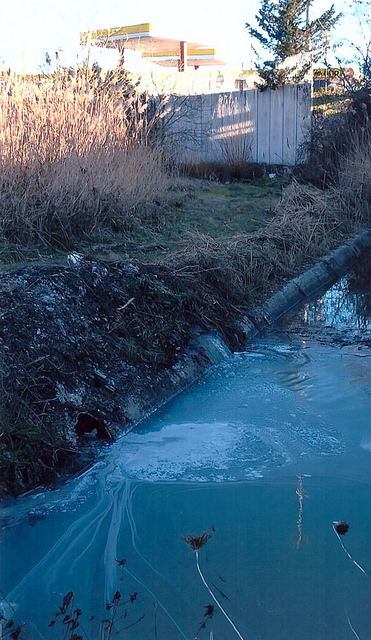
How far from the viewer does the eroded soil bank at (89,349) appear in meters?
3.54

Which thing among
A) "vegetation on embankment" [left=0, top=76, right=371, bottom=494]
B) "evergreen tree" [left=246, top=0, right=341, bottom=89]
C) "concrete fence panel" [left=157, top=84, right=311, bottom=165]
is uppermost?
"evergreen tree" [left=246, top=0, right=341, bottom=89]

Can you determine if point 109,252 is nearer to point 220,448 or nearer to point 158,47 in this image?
point 220,448

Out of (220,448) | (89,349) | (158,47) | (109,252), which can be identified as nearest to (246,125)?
(109,252)

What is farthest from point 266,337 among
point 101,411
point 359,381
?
point 101,411

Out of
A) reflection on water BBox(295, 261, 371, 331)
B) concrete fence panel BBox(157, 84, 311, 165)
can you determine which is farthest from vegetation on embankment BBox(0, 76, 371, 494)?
concrete fence panel BBox(157, 84, 311, 165)

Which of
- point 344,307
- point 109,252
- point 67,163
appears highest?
point 67,163

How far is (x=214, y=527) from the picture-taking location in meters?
3.07

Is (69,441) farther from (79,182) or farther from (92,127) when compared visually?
(92,127)

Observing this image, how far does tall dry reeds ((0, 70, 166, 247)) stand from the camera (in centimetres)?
716

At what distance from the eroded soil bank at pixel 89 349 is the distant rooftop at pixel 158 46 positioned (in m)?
6.20

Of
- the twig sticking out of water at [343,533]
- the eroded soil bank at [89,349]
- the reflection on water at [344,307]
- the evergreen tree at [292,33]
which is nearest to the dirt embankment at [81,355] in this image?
the eroded soil bank at [89,349]

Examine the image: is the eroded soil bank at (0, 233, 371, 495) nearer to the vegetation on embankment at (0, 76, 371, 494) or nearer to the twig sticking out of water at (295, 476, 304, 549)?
the vegetation on embankment at (0, 76, 371, 494)

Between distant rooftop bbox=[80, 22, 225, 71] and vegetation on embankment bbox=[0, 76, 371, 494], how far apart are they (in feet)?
8.07

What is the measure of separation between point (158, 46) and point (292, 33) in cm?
759
